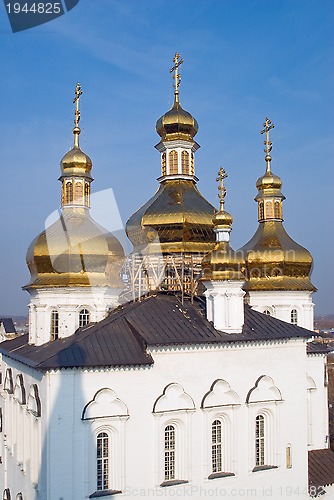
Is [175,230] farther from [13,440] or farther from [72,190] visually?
[13,440]

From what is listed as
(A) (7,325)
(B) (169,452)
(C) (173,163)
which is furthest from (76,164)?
(A) (7,325)

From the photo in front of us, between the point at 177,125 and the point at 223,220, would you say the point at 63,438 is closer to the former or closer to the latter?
the point at 223,220

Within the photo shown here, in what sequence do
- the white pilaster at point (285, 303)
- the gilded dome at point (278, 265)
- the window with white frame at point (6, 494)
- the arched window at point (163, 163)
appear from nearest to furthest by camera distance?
1. the window with white frame at point (6, 494)
2. the gilded dome at point (278, 265)
3. the white pilaster at point (285, 303)
4. the arched window at point (163, 163)

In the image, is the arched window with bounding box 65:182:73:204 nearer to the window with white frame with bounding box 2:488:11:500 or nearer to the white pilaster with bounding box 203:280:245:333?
the white pilaster with bounding box 203:280:245:333

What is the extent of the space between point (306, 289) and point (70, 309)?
779cm

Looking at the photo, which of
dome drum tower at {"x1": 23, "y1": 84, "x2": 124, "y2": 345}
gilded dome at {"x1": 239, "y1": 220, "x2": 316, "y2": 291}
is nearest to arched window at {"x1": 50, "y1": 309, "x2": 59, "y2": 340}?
dome drum tower at {"x1": 23, "y1": 84, "x2": 124, "y2": 345}

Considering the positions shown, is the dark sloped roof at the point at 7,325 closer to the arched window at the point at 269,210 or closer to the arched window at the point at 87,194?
the arched window at the point at 87,194

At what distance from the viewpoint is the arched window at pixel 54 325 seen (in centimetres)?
1631

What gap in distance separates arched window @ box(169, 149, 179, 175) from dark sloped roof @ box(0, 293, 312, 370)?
197 inches

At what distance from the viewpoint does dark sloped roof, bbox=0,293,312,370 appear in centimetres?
1299

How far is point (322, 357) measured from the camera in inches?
747

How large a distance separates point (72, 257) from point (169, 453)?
5638 mm

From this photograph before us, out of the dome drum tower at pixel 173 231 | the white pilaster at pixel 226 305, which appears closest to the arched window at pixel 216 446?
the white pilaster at pixel 226 305

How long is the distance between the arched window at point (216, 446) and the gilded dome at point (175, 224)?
17.3 feet
